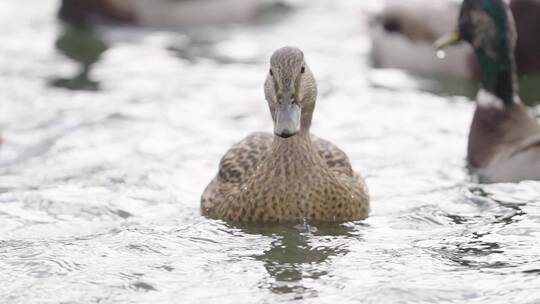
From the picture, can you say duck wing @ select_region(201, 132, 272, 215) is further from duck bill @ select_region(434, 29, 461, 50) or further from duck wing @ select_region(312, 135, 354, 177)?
duck bill @ select_region(434, 29, 461, 50)

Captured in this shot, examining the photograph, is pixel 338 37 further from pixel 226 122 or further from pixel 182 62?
pixel 226 122

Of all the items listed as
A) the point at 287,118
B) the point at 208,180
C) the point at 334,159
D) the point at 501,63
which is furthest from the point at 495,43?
the point at 287,118

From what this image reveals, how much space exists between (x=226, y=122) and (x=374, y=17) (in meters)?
2.54

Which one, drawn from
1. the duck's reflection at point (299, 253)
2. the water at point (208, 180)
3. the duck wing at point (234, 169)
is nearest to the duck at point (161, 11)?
the water at point (208, 180)

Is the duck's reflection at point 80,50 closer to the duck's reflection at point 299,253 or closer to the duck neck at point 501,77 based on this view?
the duck neck at point 501,77

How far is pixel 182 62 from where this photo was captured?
11344 millimetres

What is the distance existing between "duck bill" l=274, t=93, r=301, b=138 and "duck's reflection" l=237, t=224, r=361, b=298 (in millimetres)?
563

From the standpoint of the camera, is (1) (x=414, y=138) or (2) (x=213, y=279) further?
(1) (x=414, y=138)

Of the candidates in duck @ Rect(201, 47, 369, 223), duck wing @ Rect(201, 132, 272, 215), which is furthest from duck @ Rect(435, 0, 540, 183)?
duck wing @ Rect(201, 132, 272, 215)

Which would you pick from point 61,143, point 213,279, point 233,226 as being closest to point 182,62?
point 61,143

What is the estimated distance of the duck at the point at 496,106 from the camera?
817cm

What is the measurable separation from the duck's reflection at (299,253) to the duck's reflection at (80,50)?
3.97 meters

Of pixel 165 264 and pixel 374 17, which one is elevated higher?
pixel 374 17

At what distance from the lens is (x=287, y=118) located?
21.4ft
